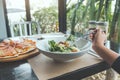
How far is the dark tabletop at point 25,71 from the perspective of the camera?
0.83 metres

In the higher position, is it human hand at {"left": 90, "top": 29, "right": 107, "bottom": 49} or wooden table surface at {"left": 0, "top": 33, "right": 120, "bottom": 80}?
human hand at {"left": 90, "top": 29, "right": 107, "bottom": 49}

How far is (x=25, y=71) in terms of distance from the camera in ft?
2.92

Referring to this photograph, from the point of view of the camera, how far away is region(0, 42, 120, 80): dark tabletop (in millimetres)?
835

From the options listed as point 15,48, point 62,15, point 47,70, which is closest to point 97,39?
point 47,70

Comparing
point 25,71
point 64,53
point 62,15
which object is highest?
point 62,15

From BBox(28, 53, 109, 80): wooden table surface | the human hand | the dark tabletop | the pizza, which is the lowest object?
the dark tabletop

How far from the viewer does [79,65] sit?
926 millimetres

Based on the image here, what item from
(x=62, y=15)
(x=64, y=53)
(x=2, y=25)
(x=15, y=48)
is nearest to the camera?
(x=64, y=53)

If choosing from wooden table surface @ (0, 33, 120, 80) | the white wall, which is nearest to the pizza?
wooden table surface @ (0, 33, 120, 80)

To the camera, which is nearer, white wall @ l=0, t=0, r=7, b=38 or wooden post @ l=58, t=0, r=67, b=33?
wooden post @ l=58, t=0, r=67, b=33

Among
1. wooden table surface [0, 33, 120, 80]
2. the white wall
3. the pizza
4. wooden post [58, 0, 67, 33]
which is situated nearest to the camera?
wooden table surface [0, 33, 120, 80]

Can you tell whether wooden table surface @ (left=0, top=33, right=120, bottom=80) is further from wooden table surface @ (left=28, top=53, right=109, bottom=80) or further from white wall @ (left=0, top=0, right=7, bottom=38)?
white wall @ (left=0, top=0, right=7, bottom=38)

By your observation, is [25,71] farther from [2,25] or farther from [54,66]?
[2,25]

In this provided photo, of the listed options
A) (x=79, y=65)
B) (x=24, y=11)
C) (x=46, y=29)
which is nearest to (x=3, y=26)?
(x=24, y=11)
